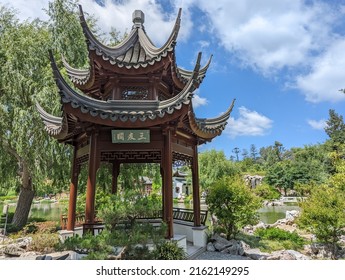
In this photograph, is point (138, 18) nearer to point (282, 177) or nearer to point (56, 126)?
point (56, 126)

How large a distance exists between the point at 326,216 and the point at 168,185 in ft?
17.6

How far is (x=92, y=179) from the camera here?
554 cm

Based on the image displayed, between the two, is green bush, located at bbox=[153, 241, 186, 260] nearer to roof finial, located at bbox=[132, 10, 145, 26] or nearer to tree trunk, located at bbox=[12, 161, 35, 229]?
roof finial, located at bbox=[132, 10, 145, 26]

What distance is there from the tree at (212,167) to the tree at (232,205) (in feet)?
63.0

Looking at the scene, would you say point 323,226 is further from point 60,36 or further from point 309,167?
point 309,167

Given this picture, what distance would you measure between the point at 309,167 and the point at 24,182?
33.6 m

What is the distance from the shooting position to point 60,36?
10664 millimetres

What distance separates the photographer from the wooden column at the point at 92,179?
5.39 meters

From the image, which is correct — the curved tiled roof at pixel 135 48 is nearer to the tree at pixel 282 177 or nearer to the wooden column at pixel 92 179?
the wooden column at pixel 92 179

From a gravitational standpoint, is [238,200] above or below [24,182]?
below

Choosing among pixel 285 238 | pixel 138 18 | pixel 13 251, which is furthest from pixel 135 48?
pixel 285 238

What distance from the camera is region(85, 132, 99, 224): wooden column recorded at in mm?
5387
